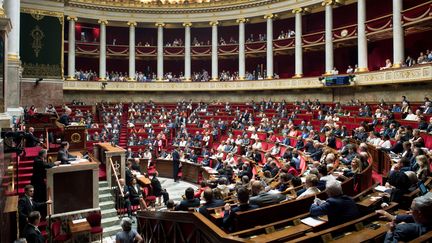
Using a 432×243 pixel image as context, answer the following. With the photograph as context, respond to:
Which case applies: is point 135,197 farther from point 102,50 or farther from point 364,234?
point 102,50

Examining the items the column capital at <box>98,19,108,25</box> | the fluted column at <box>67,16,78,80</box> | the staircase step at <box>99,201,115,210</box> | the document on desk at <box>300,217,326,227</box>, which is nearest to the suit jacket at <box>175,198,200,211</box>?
the document on desk at <box>300,217,326,227</box>

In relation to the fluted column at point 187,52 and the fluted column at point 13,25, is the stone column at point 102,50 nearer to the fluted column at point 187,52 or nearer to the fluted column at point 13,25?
the fluted column at point 187,52

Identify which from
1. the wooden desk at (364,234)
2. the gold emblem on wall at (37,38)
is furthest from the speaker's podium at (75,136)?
the gold emblem on wall at (37,38)

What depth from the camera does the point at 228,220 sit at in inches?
187

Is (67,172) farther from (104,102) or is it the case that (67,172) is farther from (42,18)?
(104,102)

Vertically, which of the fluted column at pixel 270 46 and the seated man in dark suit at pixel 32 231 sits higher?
the fluted column at pixel 270 46

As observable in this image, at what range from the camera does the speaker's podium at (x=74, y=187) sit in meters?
8.77

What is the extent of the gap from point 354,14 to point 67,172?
942 inches

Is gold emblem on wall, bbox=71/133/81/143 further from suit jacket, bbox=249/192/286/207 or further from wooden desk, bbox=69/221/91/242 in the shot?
suit jacket, bbox=249/192/286/207

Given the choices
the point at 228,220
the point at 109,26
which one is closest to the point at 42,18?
the point at 109,26

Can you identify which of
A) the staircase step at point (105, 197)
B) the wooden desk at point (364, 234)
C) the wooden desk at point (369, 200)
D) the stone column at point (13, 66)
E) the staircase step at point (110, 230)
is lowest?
the staircase step at point (110, 230)

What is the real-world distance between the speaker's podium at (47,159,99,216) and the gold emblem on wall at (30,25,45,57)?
1684cm

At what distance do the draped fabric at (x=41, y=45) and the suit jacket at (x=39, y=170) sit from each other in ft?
55.5

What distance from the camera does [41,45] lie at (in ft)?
75.7
